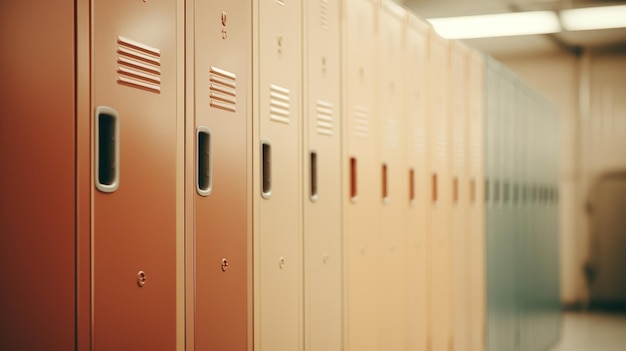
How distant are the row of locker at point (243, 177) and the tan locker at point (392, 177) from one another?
0.04ft

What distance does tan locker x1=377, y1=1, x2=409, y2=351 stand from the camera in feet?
10.8

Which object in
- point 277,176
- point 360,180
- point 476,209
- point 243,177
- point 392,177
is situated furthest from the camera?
point 476,209

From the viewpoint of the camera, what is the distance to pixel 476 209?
4.72 m

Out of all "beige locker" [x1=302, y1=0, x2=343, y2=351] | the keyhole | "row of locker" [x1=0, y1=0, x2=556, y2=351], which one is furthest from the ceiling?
the keyhole

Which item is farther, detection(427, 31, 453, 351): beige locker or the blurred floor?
the blurred floor

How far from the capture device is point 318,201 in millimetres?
2660

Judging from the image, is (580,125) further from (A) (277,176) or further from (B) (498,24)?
(A) (277,176)

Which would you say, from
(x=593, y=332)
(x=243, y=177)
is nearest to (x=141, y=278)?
(x=243, y=177)

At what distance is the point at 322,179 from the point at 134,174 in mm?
1106

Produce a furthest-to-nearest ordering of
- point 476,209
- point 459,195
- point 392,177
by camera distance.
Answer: point 476,209 → point 459,195 → point 392,177

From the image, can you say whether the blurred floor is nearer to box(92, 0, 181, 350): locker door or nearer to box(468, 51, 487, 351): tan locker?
box(468, 51, 487, 351): tan locker

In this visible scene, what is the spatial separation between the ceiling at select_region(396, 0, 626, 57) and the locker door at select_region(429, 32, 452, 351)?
2.51 metres

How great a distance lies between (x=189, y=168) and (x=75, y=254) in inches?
18.3

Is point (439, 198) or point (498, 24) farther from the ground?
point (498, 24)
